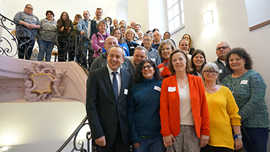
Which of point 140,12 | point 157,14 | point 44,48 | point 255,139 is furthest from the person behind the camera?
point 140,12

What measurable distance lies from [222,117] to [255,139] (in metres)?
0.59

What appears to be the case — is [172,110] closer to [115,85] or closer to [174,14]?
[115,85]

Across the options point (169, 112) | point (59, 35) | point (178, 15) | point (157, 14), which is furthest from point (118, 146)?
point (157, 14)

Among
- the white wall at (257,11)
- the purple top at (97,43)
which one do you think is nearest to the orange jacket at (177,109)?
the purple top at (97,43)

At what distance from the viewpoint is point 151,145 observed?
175 cm

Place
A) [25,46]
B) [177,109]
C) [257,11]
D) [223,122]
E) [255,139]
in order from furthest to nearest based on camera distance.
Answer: [25,46]
[257,11]
[255,139]
[223,122]
[177,109]

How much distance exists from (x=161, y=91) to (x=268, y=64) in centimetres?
215

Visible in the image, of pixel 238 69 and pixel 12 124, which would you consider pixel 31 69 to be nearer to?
pixel 12 124

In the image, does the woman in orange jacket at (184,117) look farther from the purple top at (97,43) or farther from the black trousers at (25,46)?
the black trousers at (25,46)

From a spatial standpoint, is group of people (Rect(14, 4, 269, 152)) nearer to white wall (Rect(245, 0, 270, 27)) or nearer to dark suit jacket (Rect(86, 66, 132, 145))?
dark suit jacket (Rect(86, 66, 132, 145))

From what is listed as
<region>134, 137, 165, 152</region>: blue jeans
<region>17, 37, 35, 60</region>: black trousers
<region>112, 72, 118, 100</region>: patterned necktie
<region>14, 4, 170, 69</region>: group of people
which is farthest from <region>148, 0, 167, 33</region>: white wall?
<region>134, 137, 165, 152</region>: blue jeans

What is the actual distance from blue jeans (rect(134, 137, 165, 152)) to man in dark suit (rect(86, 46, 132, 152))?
0.14m

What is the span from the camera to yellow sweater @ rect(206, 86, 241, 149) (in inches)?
70.5

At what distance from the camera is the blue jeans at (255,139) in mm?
2012
